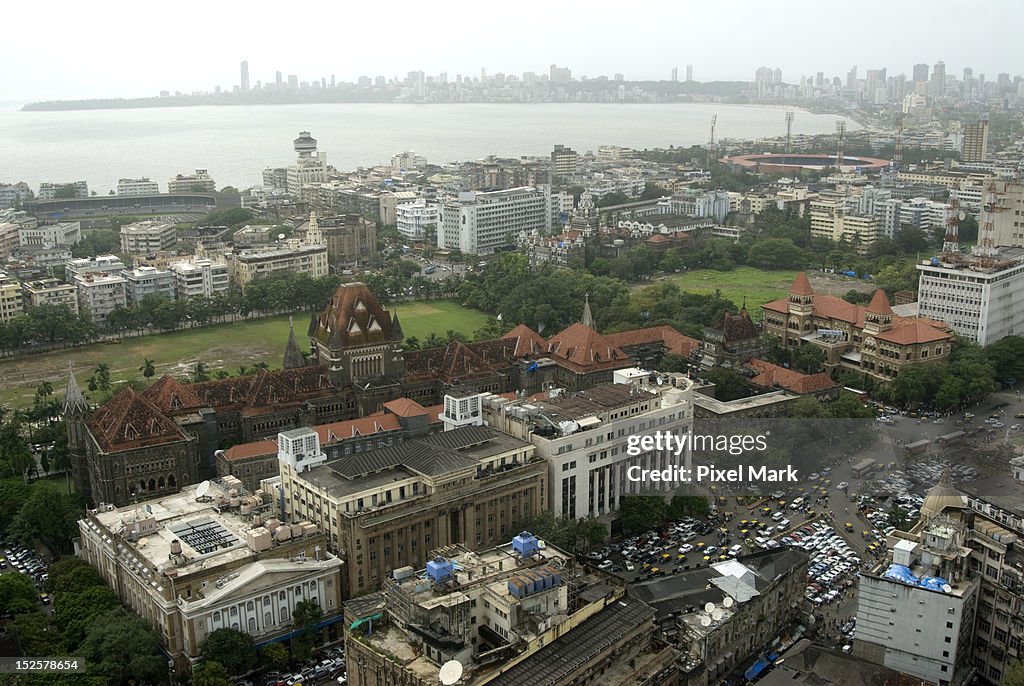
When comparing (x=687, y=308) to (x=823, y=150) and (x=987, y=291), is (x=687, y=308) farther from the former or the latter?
(x=823, y=150)

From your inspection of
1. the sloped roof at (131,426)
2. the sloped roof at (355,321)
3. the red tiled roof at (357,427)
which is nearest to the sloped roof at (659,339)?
the sloped roof at (355,321)

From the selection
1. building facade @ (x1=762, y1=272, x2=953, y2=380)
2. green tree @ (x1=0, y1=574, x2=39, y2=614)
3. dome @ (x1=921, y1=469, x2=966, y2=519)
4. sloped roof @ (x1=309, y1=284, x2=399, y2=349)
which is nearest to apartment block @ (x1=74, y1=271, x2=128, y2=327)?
sloped roof @ (x1=309, y1=284, x2=399, y2=349)

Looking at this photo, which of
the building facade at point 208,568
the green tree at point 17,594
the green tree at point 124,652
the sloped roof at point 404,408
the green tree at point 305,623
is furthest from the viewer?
the sloped roof at point 404,408

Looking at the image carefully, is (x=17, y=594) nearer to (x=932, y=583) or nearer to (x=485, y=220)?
(x=932, y=583)

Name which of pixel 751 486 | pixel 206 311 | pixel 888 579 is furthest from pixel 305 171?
pixel 888 579

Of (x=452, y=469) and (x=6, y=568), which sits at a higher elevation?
(x=452, y=469)

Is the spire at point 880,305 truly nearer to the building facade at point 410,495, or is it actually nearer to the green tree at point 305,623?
the building facade at point 410,495

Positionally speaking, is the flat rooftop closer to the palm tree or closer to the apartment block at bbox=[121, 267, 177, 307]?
the palm tree
